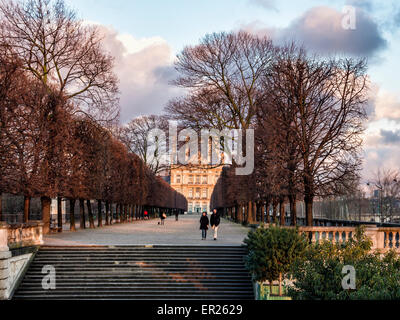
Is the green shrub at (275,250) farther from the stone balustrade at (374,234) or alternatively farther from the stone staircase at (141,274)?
the stone balustrade at (374,234)

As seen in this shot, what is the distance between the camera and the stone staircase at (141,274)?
2094 centimetres

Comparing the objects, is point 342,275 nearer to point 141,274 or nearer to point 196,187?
point 141,274

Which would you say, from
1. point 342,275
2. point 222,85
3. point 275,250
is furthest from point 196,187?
point 342,275

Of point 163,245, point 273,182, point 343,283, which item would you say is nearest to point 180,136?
point 273,182

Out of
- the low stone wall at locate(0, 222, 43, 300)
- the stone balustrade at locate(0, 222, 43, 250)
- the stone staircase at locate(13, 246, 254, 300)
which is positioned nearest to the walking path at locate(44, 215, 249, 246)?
the stone balustrade at locate(0, 222, 43, 250)

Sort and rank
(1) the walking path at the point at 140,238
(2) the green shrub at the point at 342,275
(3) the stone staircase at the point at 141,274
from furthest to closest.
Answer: (1) the walking path at the point at 140,238, (3) the stone staircase at the point at 141,274, (2) the green shrub at the point at 342,275

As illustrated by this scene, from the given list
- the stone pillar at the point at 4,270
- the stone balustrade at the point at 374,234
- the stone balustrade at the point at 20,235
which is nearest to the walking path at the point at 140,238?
the stone balustrade at the point at 20,235

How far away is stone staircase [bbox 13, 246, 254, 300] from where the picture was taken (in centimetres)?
2094

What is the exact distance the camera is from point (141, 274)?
2261 cm

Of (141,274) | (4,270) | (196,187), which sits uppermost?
(196,187)

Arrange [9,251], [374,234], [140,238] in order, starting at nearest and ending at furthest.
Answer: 1. [9,251]
2. [374,234]
3. [140,238]

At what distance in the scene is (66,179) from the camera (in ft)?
114

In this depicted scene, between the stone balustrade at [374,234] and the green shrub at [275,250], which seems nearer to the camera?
the green shrub at [275,250]
